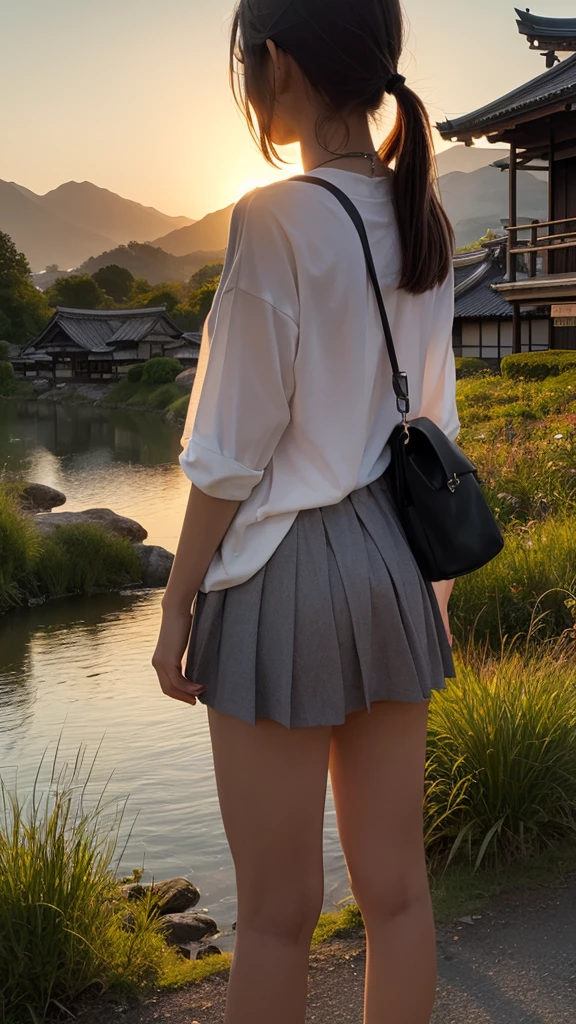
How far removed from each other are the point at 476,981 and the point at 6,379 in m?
41.5

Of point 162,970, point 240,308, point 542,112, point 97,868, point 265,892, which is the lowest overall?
point 162,970

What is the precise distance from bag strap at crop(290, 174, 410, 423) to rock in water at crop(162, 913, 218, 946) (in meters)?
2.02

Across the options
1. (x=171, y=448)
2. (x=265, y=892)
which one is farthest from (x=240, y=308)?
(x=171, y=448)

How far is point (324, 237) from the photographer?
1188 millimetres

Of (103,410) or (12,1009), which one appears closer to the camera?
(12,1009)

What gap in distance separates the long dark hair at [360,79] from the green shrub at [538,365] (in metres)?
13.9

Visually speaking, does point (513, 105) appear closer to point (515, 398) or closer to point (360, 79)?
point (515, 398)

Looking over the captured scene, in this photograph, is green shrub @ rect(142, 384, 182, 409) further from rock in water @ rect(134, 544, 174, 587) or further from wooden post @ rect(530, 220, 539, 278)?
rock in water @ rect(134, 544, 174, 587)

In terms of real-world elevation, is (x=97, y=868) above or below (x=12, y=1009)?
above

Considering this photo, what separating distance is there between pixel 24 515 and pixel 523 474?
5.04 meters

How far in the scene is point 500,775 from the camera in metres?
2.60

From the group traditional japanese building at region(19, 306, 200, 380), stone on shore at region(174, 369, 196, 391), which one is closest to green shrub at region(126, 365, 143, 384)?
stone on shore at region(174, 369, 196, 391)

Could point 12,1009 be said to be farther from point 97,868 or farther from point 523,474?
point 523,474

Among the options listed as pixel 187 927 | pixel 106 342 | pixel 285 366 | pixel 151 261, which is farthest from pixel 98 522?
A: pixel 151 261
